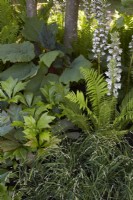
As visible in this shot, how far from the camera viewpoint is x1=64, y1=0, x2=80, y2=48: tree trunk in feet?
10.9

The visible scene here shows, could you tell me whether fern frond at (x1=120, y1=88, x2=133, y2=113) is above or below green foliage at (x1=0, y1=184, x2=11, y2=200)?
above

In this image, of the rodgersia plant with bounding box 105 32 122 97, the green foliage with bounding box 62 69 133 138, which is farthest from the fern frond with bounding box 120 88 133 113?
the rodgersia plant with bounding box 105 32 122 97

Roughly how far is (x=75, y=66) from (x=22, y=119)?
638mm

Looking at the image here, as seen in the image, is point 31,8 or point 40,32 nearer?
point 40,32

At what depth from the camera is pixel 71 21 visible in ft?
11.1

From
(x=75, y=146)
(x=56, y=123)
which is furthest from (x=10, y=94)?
(x=75, y=146)

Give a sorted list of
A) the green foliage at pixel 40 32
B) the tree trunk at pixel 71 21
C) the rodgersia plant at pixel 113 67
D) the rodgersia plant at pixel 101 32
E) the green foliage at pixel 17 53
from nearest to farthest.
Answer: the rodgersia plant at pixel 113 67
the rodgersia plant at pixel 101 32
the green foliage at pixel 17 53
the green foliage at pixel 40 32
the tree trunk at pixel 71 21

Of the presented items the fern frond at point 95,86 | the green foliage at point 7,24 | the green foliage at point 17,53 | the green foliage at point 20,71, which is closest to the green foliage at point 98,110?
the fern frond at point 95,86

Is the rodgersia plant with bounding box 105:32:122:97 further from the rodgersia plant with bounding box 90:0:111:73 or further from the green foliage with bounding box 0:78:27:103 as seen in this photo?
the green foliage with bounding box 0:78:27:103

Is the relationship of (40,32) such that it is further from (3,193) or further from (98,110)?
(3,193)

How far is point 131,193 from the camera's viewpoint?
205 cm

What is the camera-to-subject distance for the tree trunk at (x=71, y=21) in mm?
3317

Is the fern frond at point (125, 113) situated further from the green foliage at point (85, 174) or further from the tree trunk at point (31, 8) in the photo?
the tree trunk at point (31, 8)

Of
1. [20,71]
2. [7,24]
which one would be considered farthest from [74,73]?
[7,24]
